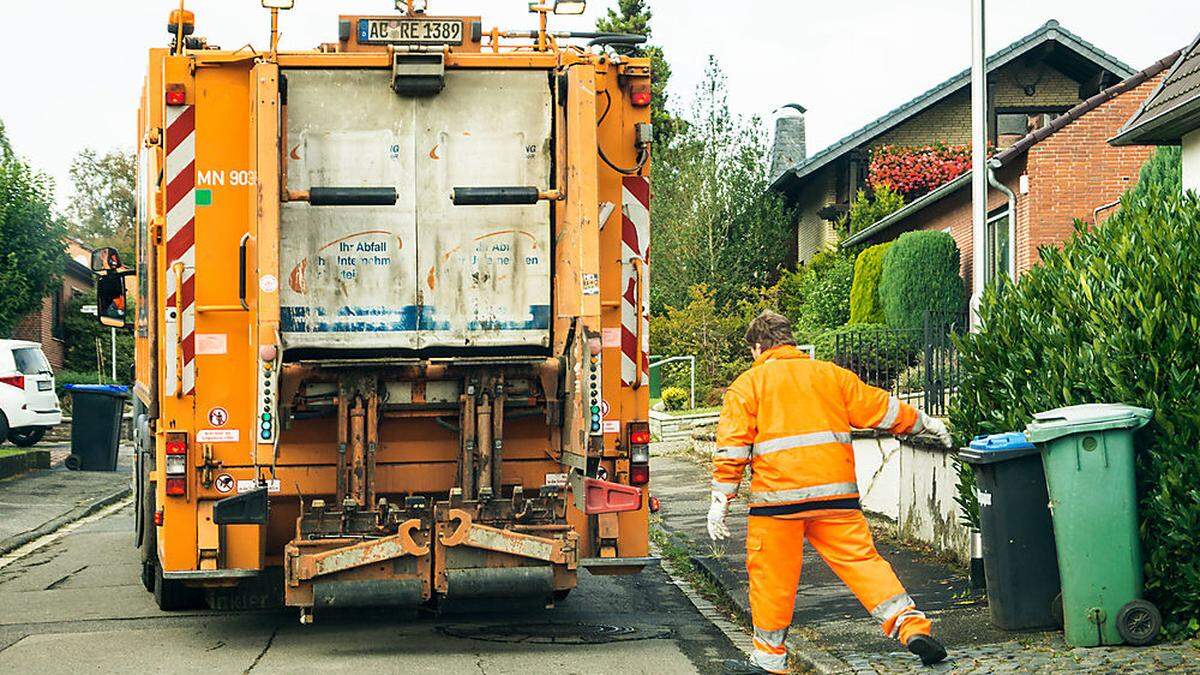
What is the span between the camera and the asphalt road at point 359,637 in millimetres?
8023

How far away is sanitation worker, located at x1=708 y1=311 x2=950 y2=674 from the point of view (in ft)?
24.0

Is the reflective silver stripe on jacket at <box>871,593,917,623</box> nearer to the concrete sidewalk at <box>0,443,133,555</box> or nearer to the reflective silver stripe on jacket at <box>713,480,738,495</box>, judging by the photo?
the reflective silver stripe on jacket at <box>713,480,738,495</box>

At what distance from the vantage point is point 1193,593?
7.25m

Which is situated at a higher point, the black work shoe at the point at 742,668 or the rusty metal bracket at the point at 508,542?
the rusty metal bracket at the point at 508,542

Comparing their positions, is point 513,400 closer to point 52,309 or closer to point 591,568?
point 591,568

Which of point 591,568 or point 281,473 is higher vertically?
point 281,473

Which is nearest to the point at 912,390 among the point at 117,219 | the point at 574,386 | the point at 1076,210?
the point at 1076,210

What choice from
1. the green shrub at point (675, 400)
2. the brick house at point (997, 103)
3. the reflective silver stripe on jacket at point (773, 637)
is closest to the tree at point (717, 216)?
the brick house at point (997, 103)

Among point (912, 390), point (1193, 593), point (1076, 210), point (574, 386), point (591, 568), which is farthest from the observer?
point (1076, 210)

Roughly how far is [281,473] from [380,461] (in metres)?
0.51

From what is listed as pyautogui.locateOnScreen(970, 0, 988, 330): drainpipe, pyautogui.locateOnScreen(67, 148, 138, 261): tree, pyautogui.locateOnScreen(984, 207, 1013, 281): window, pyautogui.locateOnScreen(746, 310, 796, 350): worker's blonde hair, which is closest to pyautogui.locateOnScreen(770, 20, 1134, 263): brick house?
pyautogui.locateOnScreen(984, 207, 1013, 281): window

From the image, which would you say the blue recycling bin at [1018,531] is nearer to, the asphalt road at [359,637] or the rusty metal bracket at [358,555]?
the asphalt road at [359,637]

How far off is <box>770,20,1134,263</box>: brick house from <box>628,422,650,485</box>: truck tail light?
22.9 meters

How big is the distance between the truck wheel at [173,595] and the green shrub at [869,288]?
1690 centimetres
